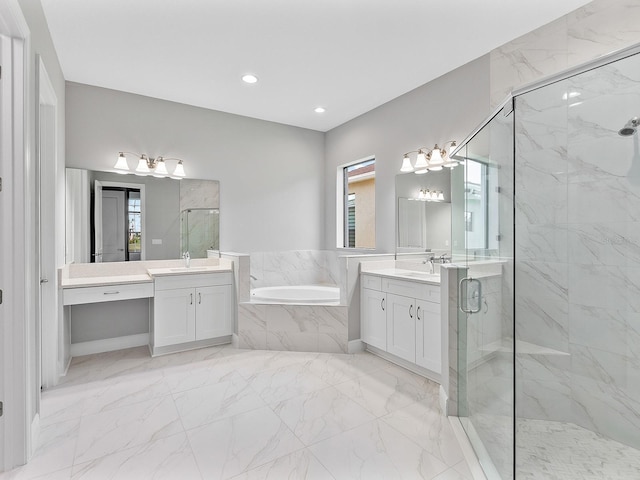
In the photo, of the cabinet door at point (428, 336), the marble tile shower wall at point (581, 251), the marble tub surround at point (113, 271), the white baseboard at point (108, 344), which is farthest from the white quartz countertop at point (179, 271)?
the marble tile shower wall at point (581, 251)

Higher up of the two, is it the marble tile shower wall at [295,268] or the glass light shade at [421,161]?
the glass light shade at [421,161]

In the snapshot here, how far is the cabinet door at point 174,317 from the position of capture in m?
3.25

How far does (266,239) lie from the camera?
4477 mm

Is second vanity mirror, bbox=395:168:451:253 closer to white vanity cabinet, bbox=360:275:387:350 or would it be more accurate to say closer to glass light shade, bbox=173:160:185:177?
white vanity cabinet, bbox=360:275:387:350

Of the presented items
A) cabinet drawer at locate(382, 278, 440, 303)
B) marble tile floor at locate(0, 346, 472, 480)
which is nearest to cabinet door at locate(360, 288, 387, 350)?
cabinet drawer at locate(382, 278, 440, 303)

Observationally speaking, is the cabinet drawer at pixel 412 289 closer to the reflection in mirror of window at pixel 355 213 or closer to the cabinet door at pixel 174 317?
the reflection in mirror of window at pixel 355 213

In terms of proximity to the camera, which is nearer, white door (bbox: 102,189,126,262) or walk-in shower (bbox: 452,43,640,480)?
walk-in shower (bbox: 452,43,640,480)

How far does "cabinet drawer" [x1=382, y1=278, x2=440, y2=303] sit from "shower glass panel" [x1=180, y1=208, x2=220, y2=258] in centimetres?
207

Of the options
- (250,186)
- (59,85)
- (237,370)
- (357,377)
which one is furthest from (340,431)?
(59,85)

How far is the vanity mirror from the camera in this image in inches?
132

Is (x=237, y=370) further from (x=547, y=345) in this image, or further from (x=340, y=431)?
(x=547, y=345)

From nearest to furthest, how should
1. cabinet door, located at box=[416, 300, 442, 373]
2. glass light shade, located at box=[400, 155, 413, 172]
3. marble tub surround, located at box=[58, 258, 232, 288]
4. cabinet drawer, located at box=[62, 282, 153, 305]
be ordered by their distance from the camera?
cabinet door, located at box=[416, 300, 442, 373] → cabinet drawer, located at box=[62, 282, 153, 305] → marble tub surround, located at box=[58, 258, 232, 288] → glass light shade, located at box=[400, 155, 413, 172]

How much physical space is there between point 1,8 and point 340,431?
2680 millimetres

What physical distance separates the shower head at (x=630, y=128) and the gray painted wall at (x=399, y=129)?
1095 mm
